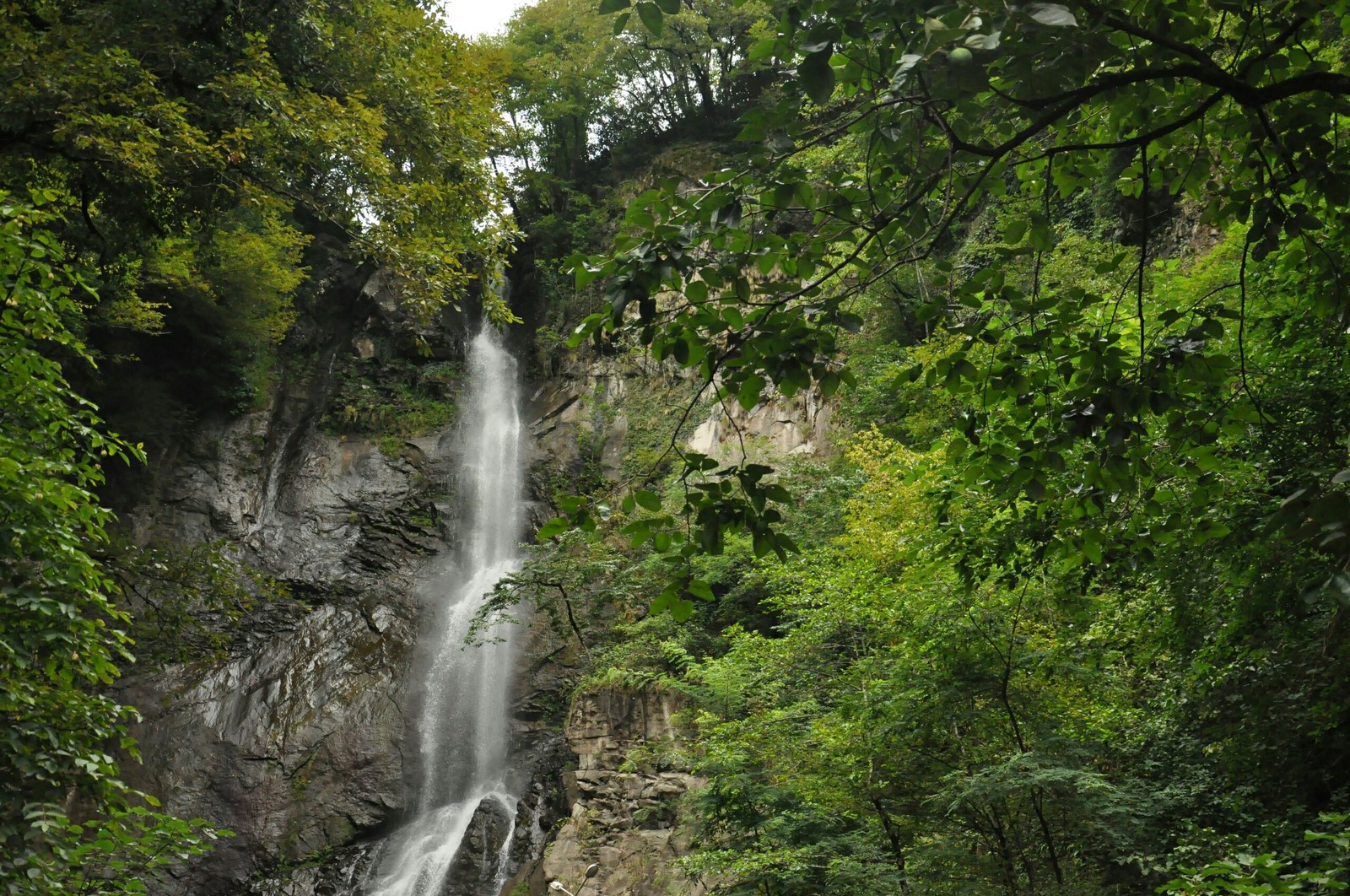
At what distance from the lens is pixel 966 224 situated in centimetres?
2058

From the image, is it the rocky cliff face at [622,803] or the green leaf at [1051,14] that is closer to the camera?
the green leaf at [1051,14]

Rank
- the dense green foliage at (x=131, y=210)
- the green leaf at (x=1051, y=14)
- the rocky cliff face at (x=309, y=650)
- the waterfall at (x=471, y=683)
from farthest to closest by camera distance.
Answer: the rocky cliff face at (x=309, y=650) → the waterfall at (x=471, y=683) → the dense green foliage at (x=131, y=210) → the green leaf at (x=1051, y=14)

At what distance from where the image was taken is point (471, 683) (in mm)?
17953

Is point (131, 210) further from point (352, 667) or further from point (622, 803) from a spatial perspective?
point (352, 667)

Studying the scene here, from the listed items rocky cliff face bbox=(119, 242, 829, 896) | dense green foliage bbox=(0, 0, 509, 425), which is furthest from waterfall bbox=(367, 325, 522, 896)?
dense green foliage bbox=(0, 0, 509, 425)

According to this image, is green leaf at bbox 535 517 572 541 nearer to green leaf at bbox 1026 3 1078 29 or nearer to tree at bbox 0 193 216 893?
green leaf at bbox 1026 3 1078 29

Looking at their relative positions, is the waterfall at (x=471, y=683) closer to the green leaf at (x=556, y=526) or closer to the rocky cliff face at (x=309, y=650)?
the rocky cliff face at (x=309, y=650)

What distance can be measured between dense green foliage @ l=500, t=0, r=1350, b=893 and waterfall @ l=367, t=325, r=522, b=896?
14.9ft

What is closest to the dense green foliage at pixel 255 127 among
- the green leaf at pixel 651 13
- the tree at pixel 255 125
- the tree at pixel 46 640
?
the tree at pixel 255 125

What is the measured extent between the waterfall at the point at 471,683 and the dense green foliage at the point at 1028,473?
454 centimetres

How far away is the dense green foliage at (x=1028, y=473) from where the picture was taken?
2459mm

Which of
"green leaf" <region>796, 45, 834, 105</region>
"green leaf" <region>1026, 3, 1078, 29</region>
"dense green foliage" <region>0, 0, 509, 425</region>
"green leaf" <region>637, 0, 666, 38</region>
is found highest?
"dense green foliage" <region>0, 0, 509, 425</region>

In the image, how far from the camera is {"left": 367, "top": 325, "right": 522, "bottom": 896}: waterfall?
14.8 m

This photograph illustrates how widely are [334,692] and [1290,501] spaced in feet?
57.6
